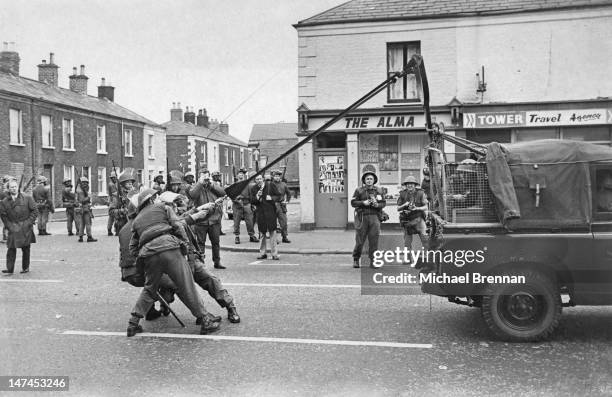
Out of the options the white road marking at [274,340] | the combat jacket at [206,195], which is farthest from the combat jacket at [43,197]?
the white road marking at [274,340]

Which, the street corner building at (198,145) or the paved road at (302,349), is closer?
the paved road at (302,349)

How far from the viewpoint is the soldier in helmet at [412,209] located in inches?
414

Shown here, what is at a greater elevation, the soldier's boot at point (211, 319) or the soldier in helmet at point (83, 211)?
the soldier in helmet at point (83, 211)

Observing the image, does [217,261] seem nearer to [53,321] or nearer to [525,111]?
[53,321]

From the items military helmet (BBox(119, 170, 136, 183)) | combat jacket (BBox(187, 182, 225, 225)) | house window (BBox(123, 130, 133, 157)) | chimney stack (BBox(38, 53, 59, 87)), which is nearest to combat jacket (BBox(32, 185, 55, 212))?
combat jacket (BBox(187, 182, 225, 225))

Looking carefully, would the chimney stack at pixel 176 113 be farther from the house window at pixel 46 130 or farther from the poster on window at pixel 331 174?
the poster on window at pixel 331 174

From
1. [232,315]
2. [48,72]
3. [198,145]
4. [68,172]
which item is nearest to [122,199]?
[232,315]

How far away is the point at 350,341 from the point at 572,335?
2.30m

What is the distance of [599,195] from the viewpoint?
Answer: 5594mm

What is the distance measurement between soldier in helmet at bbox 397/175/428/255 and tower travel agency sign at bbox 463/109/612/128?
672 centimetres

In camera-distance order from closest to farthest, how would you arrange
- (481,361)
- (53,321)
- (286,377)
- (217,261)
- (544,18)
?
1. (286,377)
2. (481,361)
3. (53,321)
4. (217,261)
5. (544,18)

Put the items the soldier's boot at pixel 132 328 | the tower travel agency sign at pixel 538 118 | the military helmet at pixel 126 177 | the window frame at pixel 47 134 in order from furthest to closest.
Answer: the window frame at pixel 47 134 < the tower travel agency sign at pixel 538 118 < the military helmet at pixel 126 177 < the soldier's boot at pixel 132 328

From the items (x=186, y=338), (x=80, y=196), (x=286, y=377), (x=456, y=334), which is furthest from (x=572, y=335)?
(x=80, y=196)

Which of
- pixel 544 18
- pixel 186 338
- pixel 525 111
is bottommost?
pixel 186 338
